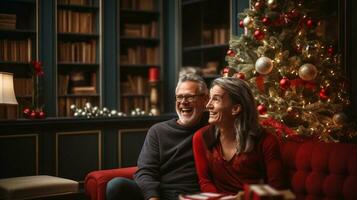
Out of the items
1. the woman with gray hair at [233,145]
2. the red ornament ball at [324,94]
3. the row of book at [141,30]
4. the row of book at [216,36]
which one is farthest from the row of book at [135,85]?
the woman with gray hair at [233,145]

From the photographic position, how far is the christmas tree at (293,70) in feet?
13.3

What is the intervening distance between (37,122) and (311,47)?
254 centimetres

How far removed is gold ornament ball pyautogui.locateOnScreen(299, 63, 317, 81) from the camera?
151 inches

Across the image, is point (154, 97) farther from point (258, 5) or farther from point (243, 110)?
point (243, 110)

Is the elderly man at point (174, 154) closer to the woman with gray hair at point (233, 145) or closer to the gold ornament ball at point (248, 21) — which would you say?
the woman with gray hair at point (233, 145)

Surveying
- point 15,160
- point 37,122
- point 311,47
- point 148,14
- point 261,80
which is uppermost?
point 148,14

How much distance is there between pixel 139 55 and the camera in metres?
6.57

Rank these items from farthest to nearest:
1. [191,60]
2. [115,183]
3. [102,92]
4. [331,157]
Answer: [191,60] → [102,92] → [115,183] → [331,157]

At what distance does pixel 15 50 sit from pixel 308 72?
128 inches

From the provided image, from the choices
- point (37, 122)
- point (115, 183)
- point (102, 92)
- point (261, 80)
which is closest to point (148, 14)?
point (102, 92)

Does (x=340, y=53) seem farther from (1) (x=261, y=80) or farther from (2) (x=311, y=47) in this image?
(1) (x=261, y=80)

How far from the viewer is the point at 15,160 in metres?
4.81

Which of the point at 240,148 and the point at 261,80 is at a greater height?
the point at 261,80

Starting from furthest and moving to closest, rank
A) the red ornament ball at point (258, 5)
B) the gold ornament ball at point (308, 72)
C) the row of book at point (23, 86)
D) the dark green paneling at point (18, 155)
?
the row of book at point (23, 86)
the dark green paneling at point (18, 155)
the red ornament ball at point (258, 5)
the gold ornament ball at point (308, 72)
